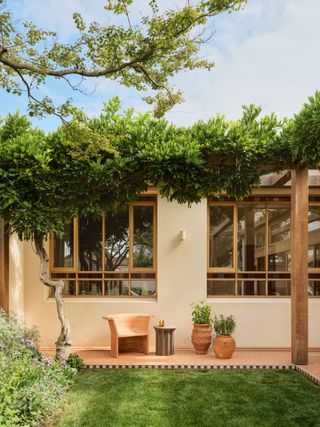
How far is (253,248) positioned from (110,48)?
5.10 metres

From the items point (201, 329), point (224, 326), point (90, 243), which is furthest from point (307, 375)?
point (90, 243)

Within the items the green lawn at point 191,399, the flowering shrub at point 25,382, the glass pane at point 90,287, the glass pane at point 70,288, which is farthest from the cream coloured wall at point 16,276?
the green lawn at point 191,399

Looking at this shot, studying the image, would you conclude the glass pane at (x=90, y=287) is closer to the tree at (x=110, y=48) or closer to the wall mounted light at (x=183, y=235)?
the wall mounted light at (x=183, y=235)

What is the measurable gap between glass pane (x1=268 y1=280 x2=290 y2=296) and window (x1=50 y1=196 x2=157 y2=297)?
93.3 inches

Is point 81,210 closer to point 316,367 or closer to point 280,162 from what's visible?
point 280,162

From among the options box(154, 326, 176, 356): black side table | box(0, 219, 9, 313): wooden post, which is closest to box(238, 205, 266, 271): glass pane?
box(154, 326, 176, 356): black side table

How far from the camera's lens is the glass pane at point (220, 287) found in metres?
9.31

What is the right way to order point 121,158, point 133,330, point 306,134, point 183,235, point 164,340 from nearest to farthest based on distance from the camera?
point 306,134, point 121,158, point 164,340, point 133,330, point 183,235

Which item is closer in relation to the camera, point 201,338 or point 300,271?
point 300,271

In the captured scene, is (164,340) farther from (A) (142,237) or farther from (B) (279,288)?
(B) (279,288)

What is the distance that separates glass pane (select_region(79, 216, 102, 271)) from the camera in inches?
370

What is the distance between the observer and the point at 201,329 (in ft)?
27.6

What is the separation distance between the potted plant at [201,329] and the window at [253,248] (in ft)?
2.58

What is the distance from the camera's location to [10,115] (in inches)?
280
